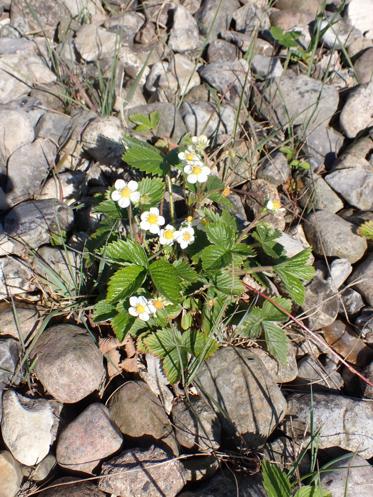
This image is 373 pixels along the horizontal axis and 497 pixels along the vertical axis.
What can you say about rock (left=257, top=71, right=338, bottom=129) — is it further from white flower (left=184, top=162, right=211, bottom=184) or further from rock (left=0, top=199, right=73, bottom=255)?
rock (left=0, top=199, right=73, bottom=255)

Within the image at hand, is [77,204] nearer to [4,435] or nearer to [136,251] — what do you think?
[136,251]

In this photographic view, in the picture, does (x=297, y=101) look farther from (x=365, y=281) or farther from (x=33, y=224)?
(x=33, y=224)

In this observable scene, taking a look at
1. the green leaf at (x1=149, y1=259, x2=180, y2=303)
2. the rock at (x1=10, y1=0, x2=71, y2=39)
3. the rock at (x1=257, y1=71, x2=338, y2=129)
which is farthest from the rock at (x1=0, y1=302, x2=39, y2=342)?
the rock at (x1=10, y1=0, x2=71, y2=39)

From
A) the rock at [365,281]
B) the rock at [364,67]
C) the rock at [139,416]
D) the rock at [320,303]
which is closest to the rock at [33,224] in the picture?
the rock at [139,416]

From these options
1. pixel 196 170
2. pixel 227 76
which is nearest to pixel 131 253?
pixel 196 170

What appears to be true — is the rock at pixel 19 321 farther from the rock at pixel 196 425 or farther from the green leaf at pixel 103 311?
the rock at pixel 196 425

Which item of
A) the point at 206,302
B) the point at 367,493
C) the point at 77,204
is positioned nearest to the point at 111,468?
the point at 206,302
